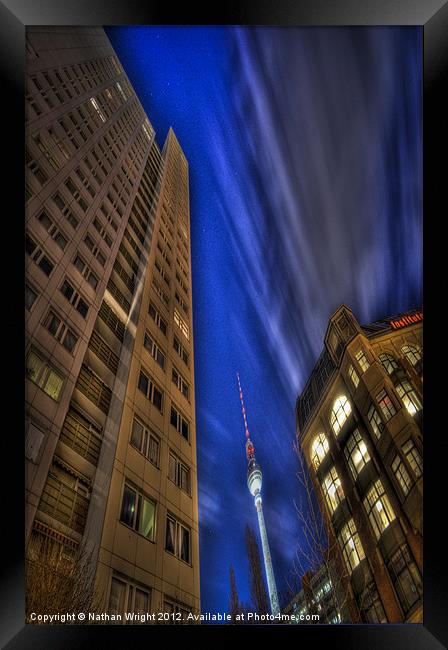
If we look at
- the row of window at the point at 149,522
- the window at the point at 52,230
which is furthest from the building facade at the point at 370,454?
the window at the point at 52,230

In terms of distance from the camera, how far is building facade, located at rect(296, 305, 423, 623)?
1530cm

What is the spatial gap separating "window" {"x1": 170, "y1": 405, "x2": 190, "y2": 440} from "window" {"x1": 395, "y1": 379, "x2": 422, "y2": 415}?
874 cm

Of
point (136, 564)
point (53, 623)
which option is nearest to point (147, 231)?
point (136, 564)

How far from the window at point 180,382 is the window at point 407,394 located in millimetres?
9223

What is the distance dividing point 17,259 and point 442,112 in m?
5.53

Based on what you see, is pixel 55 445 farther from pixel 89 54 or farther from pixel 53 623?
pixel 89 54

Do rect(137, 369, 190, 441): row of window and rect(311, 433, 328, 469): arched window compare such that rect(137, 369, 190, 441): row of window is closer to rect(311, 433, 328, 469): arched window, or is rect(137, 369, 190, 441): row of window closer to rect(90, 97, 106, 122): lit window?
rect(311, 433, 328, 469): arched window

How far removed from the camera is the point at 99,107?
26812 mm

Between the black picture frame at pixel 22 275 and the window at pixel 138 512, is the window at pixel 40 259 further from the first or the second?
the black picture frame at pixel 22 275

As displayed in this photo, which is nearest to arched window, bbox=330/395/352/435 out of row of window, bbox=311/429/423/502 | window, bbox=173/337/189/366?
row of window, bbox=311/429/423/502

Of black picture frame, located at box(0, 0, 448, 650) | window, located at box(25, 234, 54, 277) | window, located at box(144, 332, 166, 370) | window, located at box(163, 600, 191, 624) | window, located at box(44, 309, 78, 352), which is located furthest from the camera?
window, located at box(144, 332, 166, 370)

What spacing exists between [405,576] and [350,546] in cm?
417

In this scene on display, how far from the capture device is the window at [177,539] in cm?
1243

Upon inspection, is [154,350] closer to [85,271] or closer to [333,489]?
[85,271]
